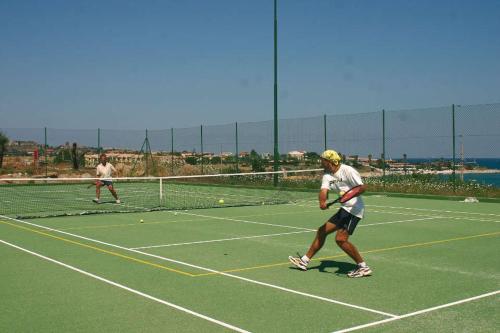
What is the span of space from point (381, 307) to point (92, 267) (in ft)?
13.8

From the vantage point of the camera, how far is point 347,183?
7.66 metres

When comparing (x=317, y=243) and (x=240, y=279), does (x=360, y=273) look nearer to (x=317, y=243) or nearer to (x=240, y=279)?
(x=317, y=243)

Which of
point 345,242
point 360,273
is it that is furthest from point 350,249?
point 360,273

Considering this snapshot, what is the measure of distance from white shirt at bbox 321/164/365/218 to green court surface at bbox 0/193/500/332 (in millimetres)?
896

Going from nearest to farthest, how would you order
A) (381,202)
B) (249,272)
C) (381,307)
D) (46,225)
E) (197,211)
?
(381,307) → (249,272) → (46,225) → (197,211) → (381,202)

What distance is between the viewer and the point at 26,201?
868 inches

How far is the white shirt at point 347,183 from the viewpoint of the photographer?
762 centimetres

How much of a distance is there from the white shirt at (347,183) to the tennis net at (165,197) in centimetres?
952

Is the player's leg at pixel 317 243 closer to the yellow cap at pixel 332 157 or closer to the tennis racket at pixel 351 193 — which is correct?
the tennis racket at pixel 351 193

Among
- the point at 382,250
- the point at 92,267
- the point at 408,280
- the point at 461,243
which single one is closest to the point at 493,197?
the point at 461,243

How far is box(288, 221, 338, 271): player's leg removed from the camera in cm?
780

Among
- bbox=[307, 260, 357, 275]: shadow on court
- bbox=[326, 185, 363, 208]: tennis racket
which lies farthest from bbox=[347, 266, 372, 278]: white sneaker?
bbox=[326, 185, 363, 208]: tennis racket

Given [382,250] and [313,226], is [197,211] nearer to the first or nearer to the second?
[313,226]

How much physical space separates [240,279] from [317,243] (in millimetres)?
1086
